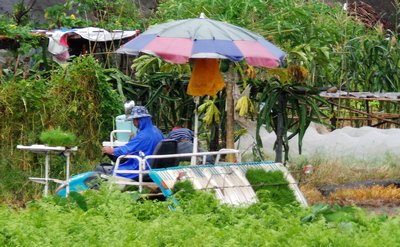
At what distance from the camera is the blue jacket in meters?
12.8

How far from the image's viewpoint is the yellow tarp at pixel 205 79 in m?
13.9

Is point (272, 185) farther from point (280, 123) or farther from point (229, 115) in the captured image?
point (280, 123)

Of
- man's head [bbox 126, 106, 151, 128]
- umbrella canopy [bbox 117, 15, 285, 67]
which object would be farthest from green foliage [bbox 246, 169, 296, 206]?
man's head [bbox 126, 106, 151, 128]

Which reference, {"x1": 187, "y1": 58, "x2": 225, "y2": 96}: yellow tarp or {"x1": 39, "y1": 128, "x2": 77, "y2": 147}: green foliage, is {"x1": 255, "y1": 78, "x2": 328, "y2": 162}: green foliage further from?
{"x1": 39, "y1": 128, "x2": 77, "y2": 147}: green foliage

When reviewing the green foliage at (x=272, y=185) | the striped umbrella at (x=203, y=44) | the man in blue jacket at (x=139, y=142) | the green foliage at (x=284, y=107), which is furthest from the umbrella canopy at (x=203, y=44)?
the green foliage at (x=284, y=107)

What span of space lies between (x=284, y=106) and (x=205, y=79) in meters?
2.22

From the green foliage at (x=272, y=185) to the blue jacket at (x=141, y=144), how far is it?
49.2 inches

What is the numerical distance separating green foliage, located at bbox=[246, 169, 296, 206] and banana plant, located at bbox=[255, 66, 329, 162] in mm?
2812

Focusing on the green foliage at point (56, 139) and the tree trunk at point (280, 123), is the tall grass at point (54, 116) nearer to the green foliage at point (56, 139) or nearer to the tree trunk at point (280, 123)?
the green foliage at point (56, 139)

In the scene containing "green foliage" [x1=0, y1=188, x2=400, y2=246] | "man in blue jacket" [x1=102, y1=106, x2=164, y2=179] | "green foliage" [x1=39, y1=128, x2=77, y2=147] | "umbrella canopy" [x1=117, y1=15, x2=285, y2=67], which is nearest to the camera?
"green foliage" [x1=0, y1=188, x2=400, y2=246]

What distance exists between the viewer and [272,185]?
12523 millimetres

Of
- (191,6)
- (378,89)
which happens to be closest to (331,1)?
(378,89)

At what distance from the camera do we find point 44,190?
538 inches

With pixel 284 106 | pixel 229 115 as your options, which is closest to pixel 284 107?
pixel 284 106
